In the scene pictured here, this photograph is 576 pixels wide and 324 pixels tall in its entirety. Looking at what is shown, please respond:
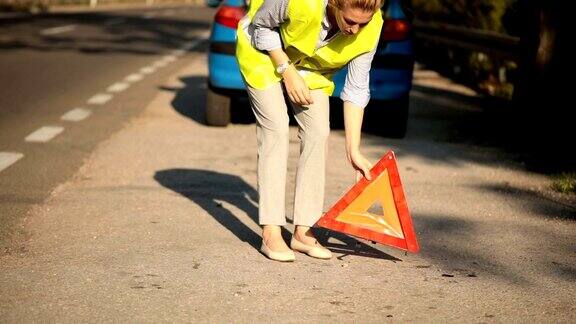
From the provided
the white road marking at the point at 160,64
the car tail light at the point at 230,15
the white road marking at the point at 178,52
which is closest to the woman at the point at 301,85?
the car tail light at the point at 230,15

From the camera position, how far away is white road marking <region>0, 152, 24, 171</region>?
7.05 meters

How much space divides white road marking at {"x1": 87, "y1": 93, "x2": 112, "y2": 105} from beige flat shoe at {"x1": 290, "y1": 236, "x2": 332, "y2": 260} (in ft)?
20.6

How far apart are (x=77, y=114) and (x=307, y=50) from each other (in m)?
5.79

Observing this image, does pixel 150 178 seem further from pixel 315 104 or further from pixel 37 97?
pixel 37 97

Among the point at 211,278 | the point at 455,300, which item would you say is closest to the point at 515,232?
the point at 455,300

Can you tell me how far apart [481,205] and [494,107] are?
5227mm

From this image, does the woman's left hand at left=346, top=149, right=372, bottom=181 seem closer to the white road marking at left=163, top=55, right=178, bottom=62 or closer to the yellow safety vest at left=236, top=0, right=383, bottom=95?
the yellow safety vest at left=236, top=0, right=383, bottom=95

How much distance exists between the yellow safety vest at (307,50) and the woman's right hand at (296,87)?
0.10 metres

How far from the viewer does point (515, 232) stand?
5457mm

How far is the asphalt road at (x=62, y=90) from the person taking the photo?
6797mm

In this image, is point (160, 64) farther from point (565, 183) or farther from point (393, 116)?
point (565, 183)

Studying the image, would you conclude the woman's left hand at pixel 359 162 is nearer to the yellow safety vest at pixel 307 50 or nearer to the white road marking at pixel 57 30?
the yellow safety vest at pixel 307 50

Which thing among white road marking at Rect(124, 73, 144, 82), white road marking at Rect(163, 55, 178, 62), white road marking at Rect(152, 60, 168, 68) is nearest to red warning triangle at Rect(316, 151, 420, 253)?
white road marking at Rect(124, 73, 144, 82)

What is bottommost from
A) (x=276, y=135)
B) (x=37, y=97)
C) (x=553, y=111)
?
(x=37, y=97)
